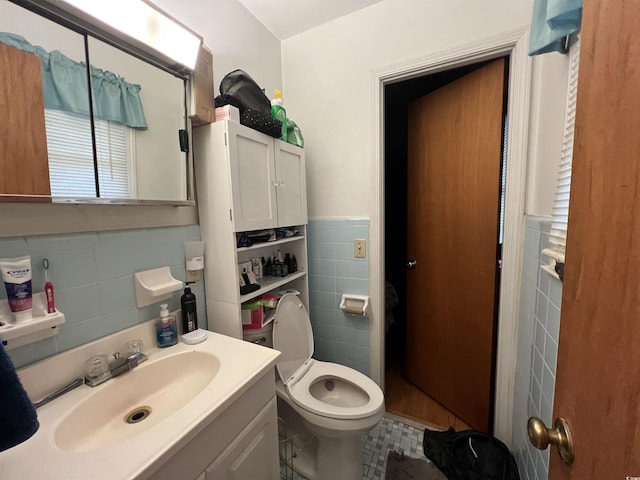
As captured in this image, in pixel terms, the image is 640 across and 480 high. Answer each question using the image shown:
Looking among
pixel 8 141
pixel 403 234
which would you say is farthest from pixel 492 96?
pixel 8 141

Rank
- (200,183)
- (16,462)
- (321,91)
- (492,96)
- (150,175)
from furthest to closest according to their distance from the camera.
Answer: (321,91) → (492,96) → (200,183) → (150,175) → (16,462)

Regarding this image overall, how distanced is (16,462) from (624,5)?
1.27 meters

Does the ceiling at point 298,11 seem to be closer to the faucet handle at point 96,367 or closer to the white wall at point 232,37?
the white wall at point 232,37

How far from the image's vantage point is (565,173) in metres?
0.81

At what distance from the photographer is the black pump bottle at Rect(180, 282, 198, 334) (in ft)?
3.56

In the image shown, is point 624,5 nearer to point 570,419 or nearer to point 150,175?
point 570,419

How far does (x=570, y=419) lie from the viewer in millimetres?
428

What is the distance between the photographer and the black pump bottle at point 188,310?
3.56ft

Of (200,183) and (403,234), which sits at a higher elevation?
(200,183)

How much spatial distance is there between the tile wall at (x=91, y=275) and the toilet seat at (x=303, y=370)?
2.04 feet

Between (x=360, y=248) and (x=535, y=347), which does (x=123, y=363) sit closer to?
(x=360, y=248)

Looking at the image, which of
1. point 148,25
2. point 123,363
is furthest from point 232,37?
point 123,363

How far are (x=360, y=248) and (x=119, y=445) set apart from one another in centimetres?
133

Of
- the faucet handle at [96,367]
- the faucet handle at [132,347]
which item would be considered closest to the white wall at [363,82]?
the faucet handle at [132,347]
